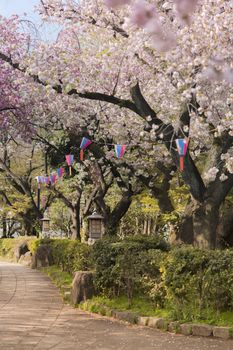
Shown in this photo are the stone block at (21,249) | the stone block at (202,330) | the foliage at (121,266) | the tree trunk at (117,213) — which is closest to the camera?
the stone block at (202,330)

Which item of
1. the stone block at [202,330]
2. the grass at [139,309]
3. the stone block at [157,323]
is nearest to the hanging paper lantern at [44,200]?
the grass at [139,309]

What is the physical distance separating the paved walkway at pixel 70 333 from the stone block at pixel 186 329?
142 mm

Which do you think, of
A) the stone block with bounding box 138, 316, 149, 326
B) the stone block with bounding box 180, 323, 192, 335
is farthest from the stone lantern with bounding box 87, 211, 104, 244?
the stone block with bounding box 180, 323, 192, 335

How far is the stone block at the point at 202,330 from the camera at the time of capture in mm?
7203

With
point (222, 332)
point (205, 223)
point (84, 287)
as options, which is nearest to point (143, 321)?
point (222, 332)

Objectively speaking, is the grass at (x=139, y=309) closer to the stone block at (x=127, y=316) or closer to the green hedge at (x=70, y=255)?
the stone block at (x=127, y=316)

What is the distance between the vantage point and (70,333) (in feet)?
24.6

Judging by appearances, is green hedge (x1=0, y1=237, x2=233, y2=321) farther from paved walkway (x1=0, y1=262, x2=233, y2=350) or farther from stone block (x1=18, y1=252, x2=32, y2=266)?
stone block (x1=18, y1=252, x2=32, y2=266)

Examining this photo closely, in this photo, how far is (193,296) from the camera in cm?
784

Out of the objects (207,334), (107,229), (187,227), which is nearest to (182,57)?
(207,334)

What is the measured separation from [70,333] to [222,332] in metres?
2.34

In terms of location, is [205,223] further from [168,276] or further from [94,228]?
[94,228]

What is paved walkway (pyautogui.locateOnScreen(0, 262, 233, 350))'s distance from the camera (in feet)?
21.9

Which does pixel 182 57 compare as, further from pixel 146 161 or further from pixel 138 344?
pixel 146 161
